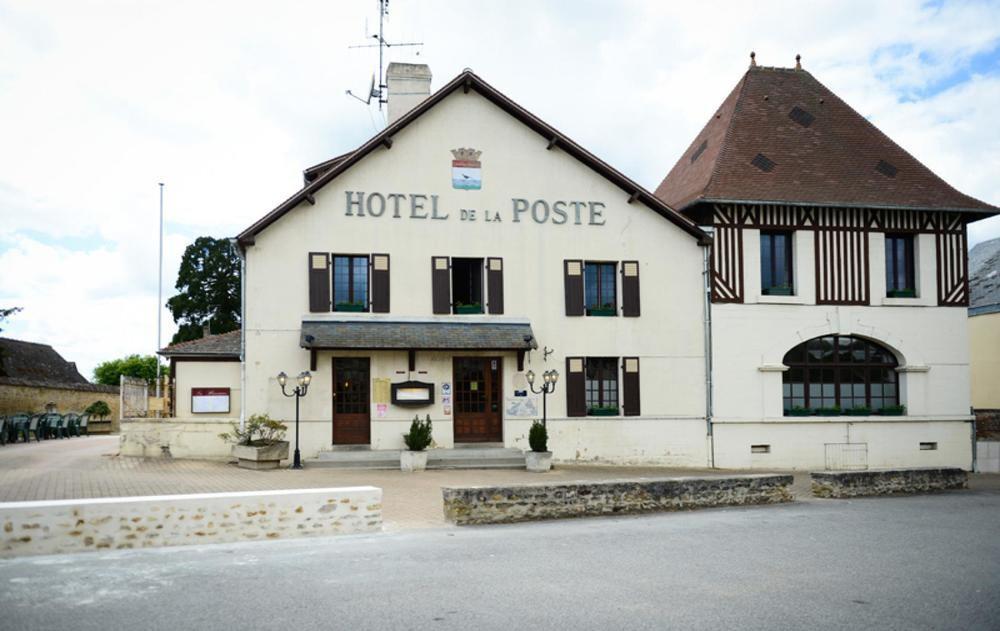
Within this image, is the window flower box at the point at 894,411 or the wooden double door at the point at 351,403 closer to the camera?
the wooden double door at the point at 351,403

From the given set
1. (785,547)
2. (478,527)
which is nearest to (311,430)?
(478,527)

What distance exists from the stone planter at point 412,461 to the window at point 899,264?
42.3ft

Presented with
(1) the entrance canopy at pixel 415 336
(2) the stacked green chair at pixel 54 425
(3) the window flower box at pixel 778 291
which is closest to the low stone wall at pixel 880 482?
(3) the window flower box at pixel 778 291

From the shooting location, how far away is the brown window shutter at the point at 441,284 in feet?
67.0

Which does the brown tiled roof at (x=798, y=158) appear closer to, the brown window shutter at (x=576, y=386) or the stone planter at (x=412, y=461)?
the brown window shutter at (x=576, y=386)

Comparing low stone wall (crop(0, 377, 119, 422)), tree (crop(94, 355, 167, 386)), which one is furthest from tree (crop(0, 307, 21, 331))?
tree (crop(94, 355, 167, 386))

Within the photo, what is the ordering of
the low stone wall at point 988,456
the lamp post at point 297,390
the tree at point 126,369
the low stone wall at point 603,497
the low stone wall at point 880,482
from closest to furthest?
the low stone wall at point 603,497
the low stone wall at point 880,482
the lamp post at point 297,390
the low stone wall at point 988,456
the tree at point 126,369

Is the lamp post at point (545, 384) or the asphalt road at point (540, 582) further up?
the lamp post at point (545, 384)

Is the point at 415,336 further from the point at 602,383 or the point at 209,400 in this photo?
the point at 209,400

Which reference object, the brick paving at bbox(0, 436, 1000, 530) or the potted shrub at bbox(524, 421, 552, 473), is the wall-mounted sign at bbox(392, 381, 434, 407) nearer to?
the brick paving at bbox(0, 436, 1000, 530)

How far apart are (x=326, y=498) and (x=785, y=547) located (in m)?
5.31

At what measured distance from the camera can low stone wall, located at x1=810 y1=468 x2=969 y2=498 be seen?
14914 millimetres

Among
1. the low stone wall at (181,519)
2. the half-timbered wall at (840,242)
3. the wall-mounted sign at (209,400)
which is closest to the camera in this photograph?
the low stone wall at (181,519)

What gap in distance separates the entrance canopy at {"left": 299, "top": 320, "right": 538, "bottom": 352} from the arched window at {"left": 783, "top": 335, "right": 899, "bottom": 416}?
6.94 m
